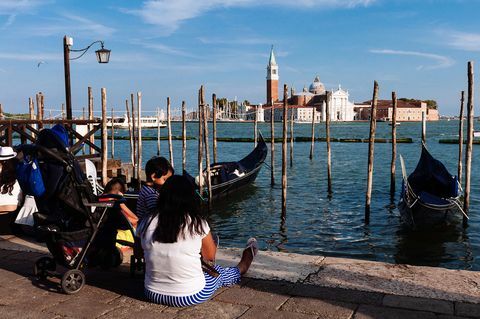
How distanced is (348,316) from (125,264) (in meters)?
1.92

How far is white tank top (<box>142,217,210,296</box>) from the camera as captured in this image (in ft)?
9.78

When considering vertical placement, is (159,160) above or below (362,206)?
above

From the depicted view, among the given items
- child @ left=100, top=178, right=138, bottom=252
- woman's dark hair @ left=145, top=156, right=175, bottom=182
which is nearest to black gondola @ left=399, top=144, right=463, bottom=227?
child @ left=100, top=178, right=138, bottom=252

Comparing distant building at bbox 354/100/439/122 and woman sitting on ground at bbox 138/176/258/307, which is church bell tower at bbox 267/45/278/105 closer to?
distant building at bbox 354/100/439/122

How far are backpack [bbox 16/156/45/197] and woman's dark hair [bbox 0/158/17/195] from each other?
1.87 metres

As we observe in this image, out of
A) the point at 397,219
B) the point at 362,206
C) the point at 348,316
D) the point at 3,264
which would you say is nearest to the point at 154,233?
the point at 348,316

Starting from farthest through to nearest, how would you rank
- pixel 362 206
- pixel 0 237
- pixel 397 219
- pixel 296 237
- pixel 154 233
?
pixel 362 206, pixel 397 219, pixel 296 237, pixel 0 237, pixel 154 233

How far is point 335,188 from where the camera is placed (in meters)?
16.5

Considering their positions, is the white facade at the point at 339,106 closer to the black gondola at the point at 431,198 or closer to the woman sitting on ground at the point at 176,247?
the black gondola at the point at 431,198

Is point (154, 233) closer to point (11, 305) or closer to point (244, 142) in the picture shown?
point (11, 305)

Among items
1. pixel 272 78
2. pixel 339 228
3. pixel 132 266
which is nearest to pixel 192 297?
pixel 132 266

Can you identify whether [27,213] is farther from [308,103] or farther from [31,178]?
[308,103]

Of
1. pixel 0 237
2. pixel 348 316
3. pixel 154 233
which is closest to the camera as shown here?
pixel 348 316

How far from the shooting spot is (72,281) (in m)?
3.32
